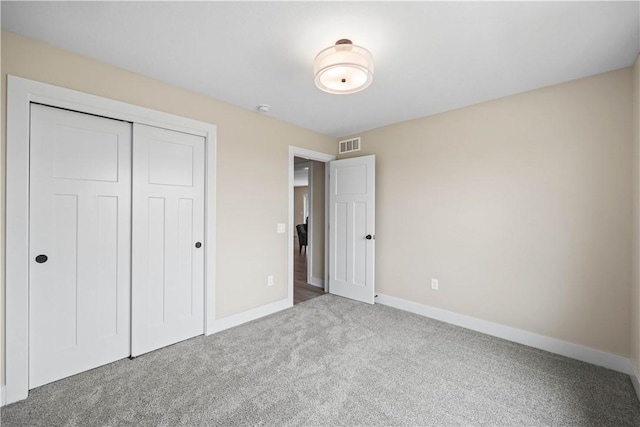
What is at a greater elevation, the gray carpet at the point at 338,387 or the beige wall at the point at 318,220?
the beige wall at the point at 318,220

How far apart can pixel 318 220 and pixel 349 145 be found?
1.33 meters

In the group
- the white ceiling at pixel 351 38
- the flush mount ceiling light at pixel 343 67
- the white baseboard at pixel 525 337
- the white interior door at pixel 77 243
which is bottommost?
the white baseboard at pixel 525 337

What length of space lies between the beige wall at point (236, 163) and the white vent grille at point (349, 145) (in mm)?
502

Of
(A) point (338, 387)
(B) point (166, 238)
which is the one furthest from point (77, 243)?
(A) point (338, 387)

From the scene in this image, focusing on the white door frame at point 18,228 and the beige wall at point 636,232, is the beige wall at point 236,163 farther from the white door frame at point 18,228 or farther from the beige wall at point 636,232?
the beige wall at point 636,232

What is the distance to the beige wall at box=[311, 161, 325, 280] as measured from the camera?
15.4ft

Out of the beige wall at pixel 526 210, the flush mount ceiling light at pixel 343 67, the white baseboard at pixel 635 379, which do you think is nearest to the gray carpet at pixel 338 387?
the white baseboard at pixel 635 379

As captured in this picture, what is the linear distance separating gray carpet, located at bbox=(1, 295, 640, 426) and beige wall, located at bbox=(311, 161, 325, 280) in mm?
1943

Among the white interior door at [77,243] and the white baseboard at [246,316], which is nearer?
the white interior door at [77,243]

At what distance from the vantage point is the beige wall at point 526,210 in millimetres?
2275

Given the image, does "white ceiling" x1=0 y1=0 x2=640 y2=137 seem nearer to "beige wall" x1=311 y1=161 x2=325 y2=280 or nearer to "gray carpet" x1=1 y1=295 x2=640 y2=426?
"beige wall" x1=311 y1=161 x2=325 y2=280

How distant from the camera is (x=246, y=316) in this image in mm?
3170

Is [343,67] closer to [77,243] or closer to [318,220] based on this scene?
[77,243]

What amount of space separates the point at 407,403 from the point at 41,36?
3.44m
